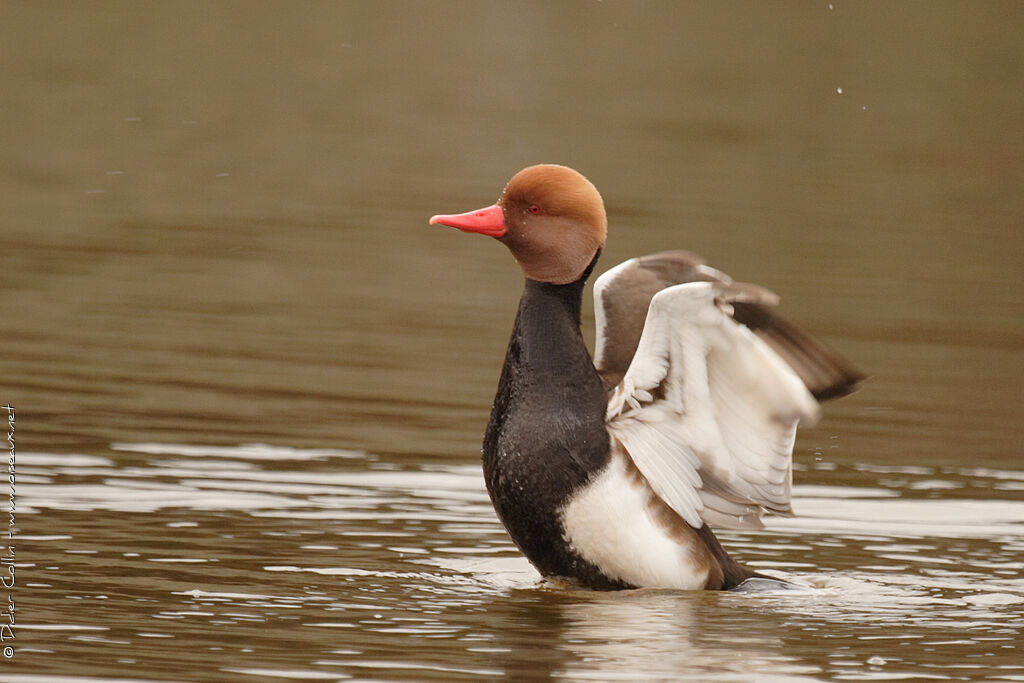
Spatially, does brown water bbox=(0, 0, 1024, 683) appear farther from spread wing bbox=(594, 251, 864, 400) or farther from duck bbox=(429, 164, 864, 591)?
spread wing bbox=(594, 251, 864, 400)

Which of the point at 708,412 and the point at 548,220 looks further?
the point at 548,220

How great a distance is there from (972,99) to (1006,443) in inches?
683

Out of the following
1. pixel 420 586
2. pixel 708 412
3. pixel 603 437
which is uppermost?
pixel 708 412

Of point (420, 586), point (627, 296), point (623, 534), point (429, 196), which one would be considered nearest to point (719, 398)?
point (623, 534)

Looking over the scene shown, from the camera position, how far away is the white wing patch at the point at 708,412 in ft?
23.8

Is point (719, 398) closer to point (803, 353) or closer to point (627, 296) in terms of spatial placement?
point (803, 353)

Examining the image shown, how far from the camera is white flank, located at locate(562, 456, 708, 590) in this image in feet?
25.0

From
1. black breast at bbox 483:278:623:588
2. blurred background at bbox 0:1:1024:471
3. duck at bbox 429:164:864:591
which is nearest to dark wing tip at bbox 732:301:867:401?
duck at bbox 429:164:864:591

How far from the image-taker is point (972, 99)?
27406 millimetres

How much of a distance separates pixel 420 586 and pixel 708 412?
117 centimetres

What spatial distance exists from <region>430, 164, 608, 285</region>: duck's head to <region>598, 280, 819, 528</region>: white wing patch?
1.64 ft

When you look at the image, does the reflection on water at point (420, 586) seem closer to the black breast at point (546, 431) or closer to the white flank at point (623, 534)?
the white flank at point (623, 534)

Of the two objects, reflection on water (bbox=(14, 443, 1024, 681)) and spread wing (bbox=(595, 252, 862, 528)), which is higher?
spread wing (bbox=(595, 252, 862, 528))

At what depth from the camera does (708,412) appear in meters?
7.64
